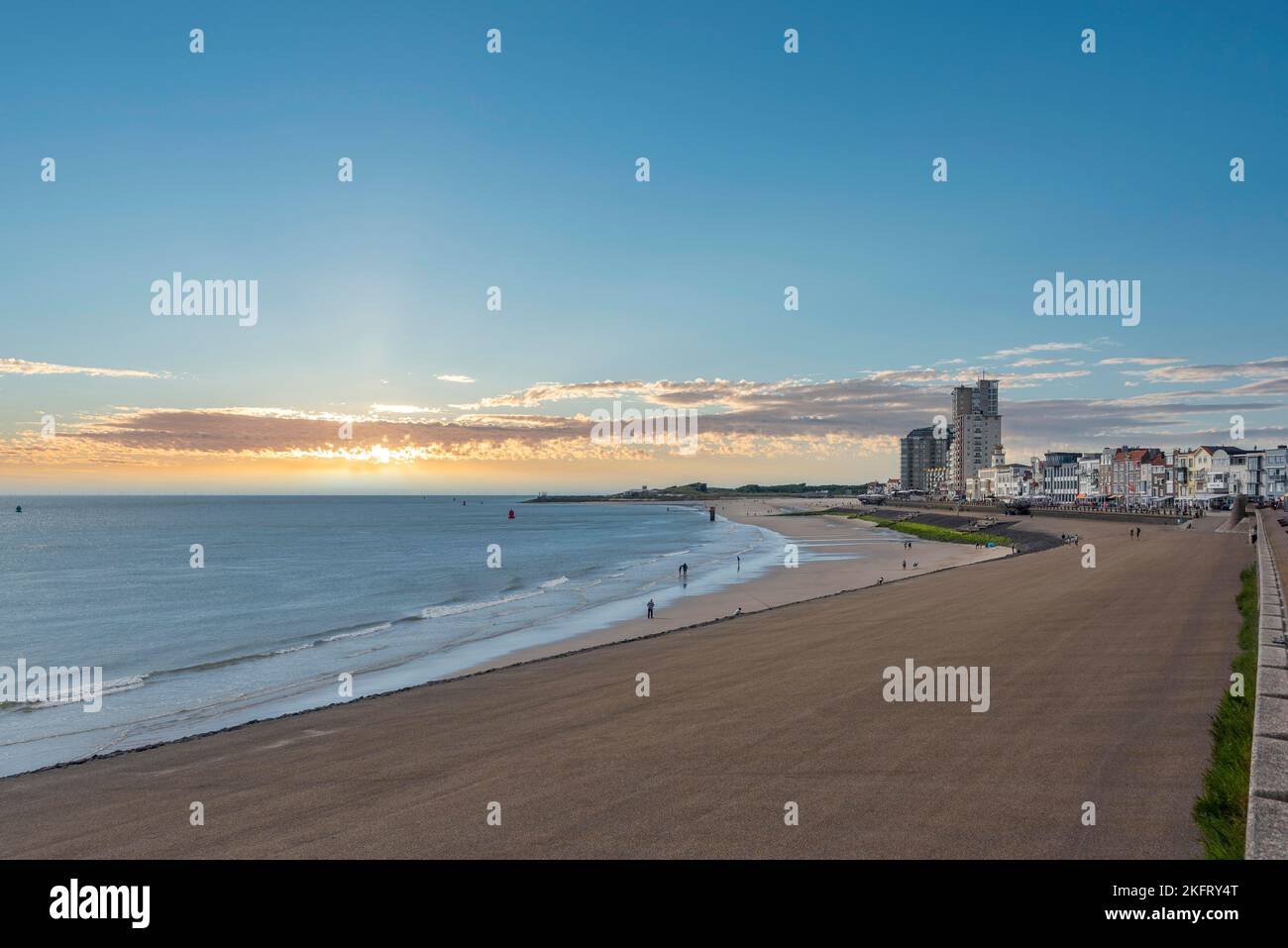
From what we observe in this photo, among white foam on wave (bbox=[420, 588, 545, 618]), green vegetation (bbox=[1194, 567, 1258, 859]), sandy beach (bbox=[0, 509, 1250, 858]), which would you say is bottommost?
white foam on wave (bbox=[420, 588, 545, 618])

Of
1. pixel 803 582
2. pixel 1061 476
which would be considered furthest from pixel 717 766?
pixel 1061 476

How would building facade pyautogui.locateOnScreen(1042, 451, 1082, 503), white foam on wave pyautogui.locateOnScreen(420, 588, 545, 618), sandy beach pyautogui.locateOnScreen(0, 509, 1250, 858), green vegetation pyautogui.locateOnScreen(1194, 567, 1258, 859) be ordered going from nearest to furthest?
green vegetation pyautogui.locateOnScreen(1194, 567, 1258, 859)
sandy beach pyautogui.locateOnScreen(0, 509, 1250, 858)
white foam on wave pyautogui.locateOnScreen(420, 588, 545, 618)
building facade pyautogui.locateOnScreen(1042, 451, 1082, 503)

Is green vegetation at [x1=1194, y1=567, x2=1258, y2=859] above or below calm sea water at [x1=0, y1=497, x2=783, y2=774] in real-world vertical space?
above

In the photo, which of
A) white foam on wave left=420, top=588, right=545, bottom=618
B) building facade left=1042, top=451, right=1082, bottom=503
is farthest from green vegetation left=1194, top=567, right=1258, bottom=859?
building facade left=1042, top=451, right=1082, bottom=503

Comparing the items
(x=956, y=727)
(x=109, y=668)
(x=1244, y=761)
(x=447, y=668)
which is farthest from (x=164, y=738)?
(x=1244, y=761)

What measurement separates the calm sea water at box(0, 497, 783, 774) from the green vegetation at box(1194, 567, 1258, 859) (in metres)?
20.9

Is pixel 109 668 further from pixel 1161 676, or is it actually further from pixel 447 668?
pixel 1161 676

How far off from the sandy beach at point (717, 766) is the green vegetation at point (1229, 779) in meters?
0.27

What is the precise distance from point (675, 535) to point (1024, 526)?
4907cm

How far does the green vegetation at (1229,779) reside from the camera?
8.12 metres

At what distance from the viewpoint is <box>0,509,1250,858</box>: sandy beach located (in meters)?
9.56

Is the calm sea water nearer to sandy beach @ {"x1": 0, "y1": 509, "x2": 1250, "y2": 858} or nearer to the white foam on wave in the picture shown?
the white foam on wave

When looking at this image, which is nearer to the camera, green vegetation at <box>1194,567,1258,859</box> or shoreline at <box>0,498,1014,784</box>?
green vegetation at <box>1194,567,1258,859</box>

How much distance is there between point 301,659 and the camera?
3095 centimetres
